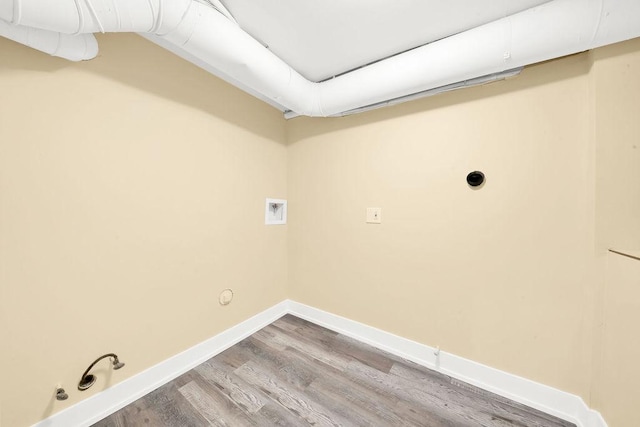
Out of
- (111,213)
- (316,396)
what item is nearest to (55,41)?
(111,213)

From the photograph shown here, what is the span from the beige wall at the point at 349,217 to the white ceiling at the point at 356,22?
16.6 inches

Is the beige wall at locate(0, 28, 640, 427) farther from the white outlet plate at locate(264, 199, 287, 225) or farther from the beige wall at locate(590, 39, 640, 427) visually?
the white outlet plate at locate(264, 199, 287, 225)

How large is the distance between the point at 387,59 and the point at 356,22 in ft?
1.13

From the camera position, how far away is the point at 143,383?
135 cm

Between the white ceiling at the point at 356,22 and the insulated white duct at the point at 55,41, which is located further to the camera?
the white ceiling at the point at 356,22

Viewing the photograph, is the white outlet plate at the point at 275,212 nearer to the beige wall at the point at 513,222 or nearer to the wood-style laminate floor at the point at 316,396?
the beige wall at the point at 513,222

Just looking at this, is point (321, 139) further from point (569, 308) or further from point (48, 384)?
point (48, 384)

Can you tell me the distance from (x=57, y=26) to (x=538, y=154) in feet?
7.98

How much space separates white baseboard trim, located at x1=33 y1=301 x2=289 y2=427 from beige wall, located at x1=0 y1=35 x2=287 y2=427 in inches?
1.8

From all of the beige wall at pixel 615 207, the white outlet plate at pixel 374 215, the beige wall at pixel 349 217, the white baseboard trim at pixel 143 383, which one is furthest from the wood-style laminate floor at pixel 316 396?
the white outlet plate at pixel 374 215

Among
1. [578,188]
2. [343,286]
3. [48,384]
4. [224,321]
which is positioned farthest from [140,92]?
[578,188]

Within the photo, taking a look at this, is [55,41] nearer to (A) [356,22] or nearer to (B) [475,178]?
(A) [356,22]

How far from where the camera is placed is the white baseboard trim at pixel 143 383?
3.64ft

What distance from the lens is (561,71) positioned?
4.03 feet
